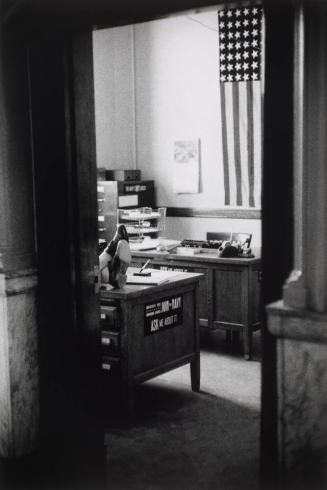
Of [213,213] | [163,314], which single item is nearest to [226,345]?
[163,314]

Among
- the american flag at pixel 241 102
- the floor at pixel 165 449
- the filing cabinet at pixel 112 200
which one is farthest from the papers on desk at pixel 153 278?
the american flag at pixel 241 102

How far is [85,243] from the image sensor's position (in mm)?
3691

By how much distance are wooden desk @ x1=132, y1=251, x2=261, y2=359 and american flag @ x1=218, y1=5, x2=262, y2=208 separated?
217 centimetres

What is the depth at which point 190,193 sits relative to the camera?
8859mm

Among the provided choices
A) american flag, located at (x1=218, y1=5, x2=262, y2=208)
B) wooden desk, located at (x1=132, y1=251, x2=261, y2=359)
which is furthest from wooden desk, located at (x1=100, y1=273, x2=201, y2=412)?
american flag, located at (x1=218, y1=5, x2=262, y2=208)

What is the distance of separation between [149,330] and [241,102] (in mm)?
4280

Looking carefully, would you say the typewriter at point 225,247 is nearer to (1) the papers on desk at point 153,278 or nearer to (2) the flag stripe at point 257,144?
(1) the papers on desk at point 153,278

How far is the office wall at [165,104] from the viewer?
8.48 m

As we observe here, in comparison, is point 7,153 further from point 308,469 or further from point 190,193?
point 190,193

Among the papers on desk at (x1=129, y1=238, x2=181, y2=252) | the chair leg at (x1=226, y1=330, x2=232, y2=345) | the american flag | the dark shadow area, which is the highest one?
the american flag

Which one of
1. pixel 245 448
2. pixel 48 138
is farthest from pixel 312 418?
pixel 48 138

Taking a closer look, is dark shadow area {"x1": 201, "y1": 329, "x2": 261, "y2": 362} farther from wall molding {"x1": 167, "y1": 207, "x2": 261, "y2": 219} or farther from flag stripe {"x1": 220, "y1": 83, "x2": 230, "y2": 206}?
flag stripe {"x1": 220, "y1": 83, "x2": 230, "y2": 206}

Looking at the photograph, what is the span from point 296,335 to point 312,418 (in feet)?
1.21

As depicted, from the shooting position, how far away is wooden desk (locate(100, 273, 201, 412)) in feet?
15.0
